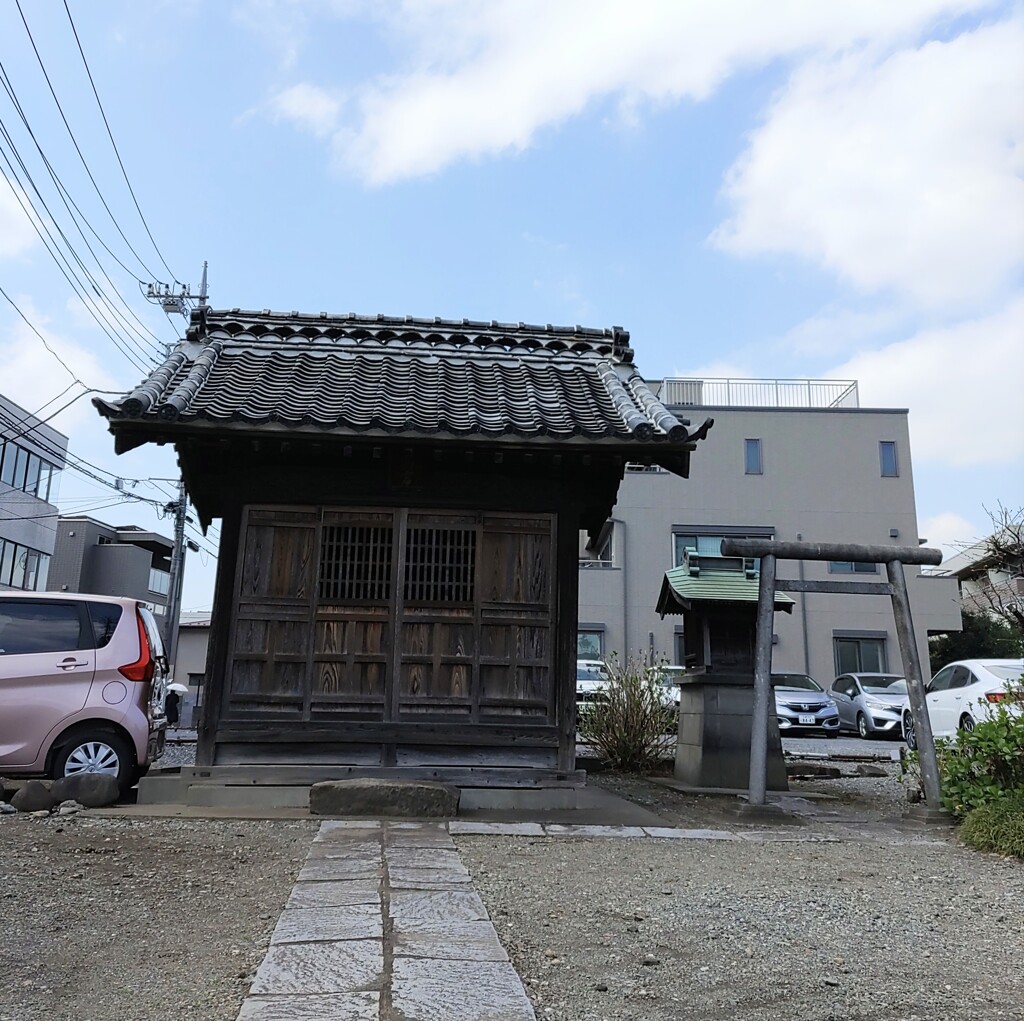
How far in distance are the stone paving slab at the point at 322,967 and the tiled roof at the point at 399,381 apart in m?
4.03

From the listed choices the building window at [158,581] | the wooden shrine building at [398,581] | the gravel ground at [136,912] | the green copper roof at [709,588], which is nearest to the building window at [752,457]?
the green copper roof at [709,588]

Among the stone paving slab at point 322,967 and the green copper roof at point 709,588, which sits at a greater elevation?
the green copper roof at point 709,588

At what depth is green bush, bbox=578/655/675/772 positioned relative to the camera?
35.6 ft

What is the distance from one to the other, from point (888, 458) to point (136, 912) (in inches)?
1107

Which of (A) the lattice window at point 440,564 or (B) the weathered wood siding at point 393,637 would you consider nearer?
(B) the weathered wood siding at point 393,637

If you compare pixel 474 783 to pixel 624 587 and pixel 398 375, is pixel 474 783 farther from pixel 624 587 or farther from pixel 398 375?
pixel 624 587

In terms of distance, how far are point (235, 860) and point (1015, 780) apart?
18.9 ft

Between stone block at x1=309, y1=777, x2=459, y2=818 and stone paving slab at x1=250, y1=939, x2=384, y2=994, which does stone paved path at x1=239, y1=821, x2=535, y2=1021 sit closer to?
stone paving slab at x1=250, y1=939, x2=384, y2=994

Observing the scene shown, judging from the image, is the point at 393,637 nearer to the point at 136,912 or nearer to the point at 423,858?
the point at 423,858

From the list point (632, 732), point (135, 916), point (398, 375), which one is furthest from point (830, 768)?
point (135, 916)

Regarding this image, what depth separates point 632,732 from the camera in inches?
428

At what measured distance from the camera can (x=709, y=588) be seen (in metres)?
9.77

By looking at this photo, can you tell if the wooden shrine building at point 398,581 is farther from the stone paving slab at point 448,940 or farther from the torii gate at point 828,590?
the stone paving slab at point 448,940

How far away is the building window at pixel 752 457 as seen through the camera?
2831 cm
